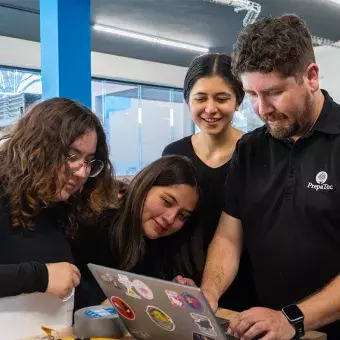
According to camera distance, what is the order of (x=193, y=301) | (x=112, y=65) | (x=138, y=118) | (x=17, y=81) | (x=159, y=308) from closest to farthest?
(x=193, y=301) → (x=159, y=308) → (x=17, y=81) → (x=112, y=65) → (x=138, y=118)

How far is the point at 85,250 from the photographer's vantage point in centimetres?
166

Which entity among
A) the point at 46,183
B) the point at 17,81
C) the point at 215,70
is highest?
the point at 17,81

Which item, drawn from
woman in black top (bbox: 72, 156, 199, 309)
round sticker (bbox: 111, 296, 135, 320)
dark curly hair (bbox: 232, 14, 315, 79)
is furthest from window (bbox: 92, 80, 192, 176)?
round sticker (bbox: 111, 296, 135, 320)

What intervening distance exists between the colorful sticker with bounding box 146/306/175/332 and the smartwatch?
30 cm

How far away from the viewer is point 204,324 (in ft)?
3.11

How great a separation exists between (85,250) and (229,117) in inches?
29.8

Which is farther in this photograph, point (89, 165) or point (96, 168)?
point (96, 168)

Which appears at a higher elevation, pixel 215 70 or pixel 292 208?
pixel 215 70

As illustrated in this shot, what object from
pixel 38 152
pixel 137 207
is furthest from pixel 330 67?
pixel 38 152

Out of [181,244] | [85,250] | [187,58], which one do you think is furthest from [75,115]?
[187,58]

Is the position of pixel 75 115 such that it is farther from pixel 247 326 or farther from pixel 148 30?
pixel 148 30

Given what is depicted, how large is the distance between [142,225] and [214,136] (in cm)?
50

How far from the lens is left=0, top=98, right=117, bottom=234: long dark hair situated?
138 cm

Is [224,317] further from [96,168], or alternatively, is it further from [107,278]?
[96,168]
